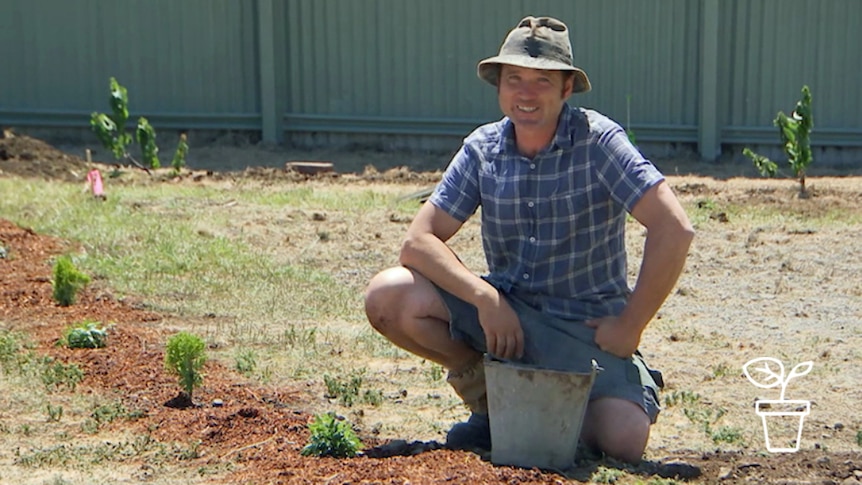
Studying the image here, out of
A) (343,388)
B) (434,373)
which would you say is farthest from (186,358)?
(434,373)

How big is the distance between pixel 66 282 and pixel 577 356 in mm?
3414

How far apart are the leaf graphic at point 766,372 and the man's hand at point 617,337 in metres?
1.42

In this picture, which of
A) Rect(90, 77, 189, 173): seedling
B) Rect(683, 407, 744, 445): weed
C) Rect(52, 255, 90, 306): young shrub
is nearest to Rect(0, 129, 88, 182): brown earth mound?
Rect(90, 77, 189, 173): seedling

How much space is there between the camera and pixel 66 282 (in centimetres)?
716

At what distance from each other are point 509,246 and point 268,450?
111 cm

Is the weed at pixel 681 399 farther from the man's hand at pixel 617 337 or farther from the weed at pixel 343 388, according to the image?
the weed at pixel 343 388

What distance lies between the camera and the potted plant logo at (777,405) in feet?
17.1

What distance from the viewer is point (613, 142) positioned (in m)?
4.70

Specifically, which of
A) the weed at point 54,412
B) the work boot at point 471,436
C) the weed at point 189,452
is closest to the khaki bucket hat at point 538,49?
the work boot at point 471,436

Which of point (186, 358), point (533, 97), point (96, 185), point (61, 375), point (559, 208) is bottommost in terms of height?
point (61, 375)

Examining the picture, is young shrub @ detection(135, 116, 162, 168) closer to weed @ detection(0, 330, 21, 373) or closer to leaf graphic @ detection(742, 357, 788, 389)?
weed @ detection(0, 330, 21, 373)

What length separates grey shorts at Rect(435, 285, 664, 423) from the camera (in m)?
4.71

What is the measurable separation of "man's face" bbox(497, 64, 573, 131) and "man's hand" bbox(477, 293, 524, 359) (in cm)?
63

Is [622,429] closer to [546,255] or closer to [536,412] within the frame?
[536,412]
